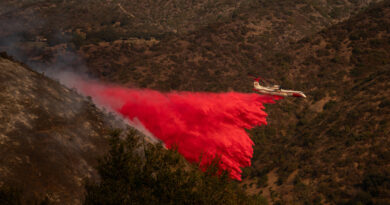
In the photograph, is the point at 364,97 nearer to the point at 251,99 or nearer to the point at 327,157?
the point at 327,157

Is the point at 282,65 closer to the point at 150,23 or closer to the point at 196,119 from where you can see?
the point at 196,119

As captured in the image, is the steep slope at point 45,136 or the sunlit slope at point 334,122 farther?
the sunlit slope at point 334,122

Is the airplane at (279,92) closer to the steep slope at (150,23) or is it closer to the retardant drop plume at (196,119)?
the retardant drop plume at (196,119)

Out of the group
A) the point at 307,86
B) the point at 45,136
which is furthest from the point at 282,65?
the point at 45,136

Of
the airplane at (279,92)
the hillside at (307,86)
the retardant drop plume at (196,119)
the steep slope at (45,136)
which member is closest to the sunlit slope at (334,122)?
the hillside at (307,86)

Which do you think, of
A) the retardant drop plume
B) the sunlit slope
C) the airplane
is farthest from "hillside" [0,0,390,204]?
the retardant drop plume

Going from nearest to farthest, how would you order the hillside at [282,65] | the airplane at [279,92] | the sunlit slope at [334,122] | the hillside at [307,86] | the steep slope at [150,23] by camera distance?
the airplane at [279,92] → the sunlit slope at [334,122] → the hillside at [307,86] → the hillside at [282,65] → the steep slope at [150,23]
